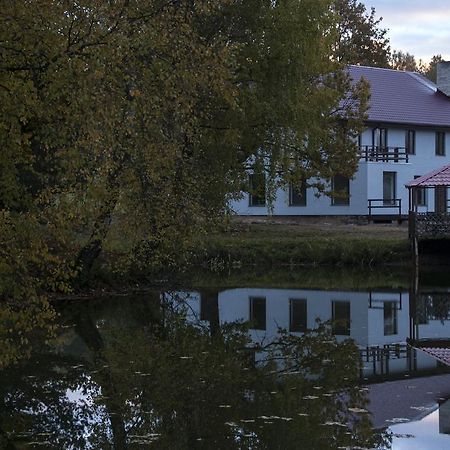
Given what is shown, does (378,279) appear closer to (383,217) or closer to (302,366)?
(383,217)

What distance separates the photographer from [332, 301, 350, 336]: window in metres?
19.7

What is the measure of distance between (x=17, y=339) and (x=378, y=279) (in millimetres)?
18544

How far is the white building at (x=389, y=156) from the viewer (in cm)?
5034

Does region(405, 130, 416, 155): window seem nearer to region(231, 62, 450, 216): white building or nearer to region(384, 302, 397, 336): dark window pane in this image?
region(231, 62, 450, 216): white building

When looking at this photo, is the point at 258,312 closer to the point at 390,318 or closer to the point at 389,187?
the point at 390,318

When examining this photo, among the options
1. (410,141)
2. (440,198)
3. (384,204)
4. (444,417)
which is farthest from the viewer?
(410,141)

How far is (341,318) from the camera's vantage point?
22188 mm

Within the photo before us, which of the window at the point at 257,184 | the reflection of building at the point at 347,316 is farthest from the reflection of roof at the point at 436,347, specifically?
the window at the point at 257,184

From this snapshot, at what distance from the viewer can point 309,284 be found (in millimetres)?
31609

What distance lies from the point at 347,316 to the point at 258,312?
2.23 metres

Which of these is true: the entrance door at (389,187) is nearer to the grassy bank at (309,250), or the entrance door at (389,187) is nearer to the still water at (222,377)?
the grassy bank at (309,250)

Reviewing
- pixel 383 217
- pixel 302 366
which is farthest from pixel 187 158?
pixel 383 217

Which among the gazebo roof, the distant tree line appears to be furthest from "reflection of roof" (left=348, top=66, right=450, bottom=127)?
the distant tree line

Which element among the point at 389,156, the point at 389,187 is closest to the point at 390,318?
the point at 389,187
